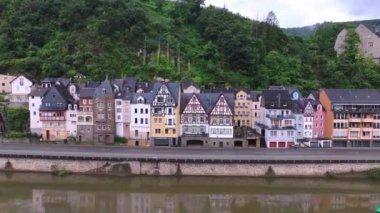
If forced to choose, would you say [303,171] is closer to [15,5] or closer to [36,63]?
[36,63]

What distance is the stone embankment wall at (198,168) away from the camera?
36.6 metres

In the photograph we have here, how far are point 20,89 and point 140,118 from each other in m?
14.9

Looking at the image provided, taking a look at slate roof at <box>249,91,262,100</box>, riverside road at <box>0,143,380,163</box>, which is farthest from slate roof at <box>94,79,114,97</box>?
slate roof at <box>249,91,262,100</box>

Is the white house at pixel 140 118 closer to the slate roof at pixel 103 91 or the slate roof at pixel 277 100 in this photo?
the slate roof at pixel 103 91

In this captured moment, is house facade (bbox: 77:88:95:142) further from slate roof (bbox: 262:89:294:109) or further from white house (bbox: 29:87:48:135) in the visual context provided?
slate roof (bbox: 262:89:294:109)

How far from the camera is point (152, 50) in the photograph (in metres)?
59.8

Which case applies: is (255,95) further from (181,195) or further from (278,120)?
(181,195)

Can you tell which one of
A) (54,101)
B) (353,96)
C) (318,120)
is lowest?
(318,120)

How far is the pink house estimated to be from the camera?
149ft

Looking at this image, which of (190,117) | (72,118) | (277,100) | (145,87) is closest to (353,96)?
(277,100)

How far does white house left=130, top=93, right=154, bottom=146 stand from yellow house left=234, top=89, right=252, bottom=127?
913 centimetres

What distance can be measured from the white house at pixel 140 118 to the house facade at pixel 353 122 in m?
18.1

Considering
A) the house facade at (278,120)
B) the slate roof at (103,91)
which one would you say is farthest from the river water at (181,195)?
the slate roof at (103,91)

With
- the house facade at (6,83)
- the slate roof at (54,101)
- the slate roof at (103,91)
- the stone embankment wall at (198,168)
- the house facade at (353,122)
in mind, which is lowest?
the stone embankment wall at (198,168)
